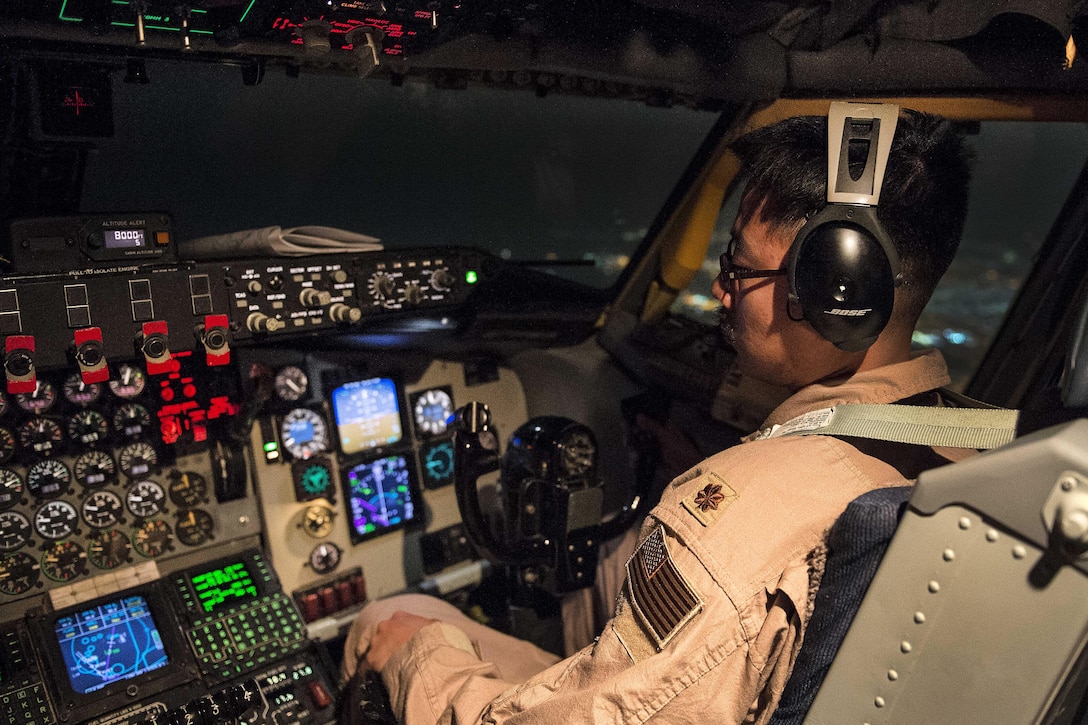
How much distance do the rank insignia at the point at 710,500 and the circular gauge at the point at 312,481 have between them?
4.15 ft

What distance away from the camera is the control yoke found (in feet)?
5.98

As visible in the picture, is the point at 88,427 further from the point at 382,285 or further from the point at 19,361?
the point at 382,285

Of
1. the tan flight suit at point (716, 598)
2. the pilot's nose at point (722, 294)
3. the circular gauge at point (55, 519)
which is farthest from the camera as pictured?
the circular gauge at point (55, 519)

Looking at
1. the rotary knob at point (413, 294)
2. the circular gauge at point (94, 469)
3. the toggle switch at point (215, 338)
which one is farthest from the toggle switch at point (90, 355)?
the rotary knob at point (413, 294)

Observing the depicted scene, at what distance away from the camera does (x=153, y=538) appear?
71.6 inches

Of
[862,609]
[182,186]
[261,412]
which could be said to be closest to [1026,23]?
[862,609]

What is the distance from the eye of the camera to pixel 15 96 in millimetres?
1547

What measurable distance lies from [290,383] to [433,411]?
429mm

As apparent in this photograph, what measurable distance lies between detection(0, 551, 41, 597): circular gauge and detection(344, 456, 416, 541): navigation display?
2.32ft

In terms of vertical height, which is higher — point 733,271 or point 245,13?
point 245,13

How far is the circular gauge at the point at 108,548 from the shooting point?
1750mm

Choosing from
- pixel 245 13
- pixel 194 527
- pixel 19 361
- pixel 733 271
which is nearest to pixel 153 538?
pixel 194 527

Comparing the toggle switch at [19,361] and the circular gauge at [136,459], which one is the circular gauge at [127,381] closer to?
the circular gauge at [136,459]

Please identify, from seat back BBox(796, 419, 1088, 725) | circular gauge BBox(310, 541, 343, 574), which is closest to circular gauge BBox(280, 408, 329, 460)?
circular gauge BBox(310, 541, 343, 574)
